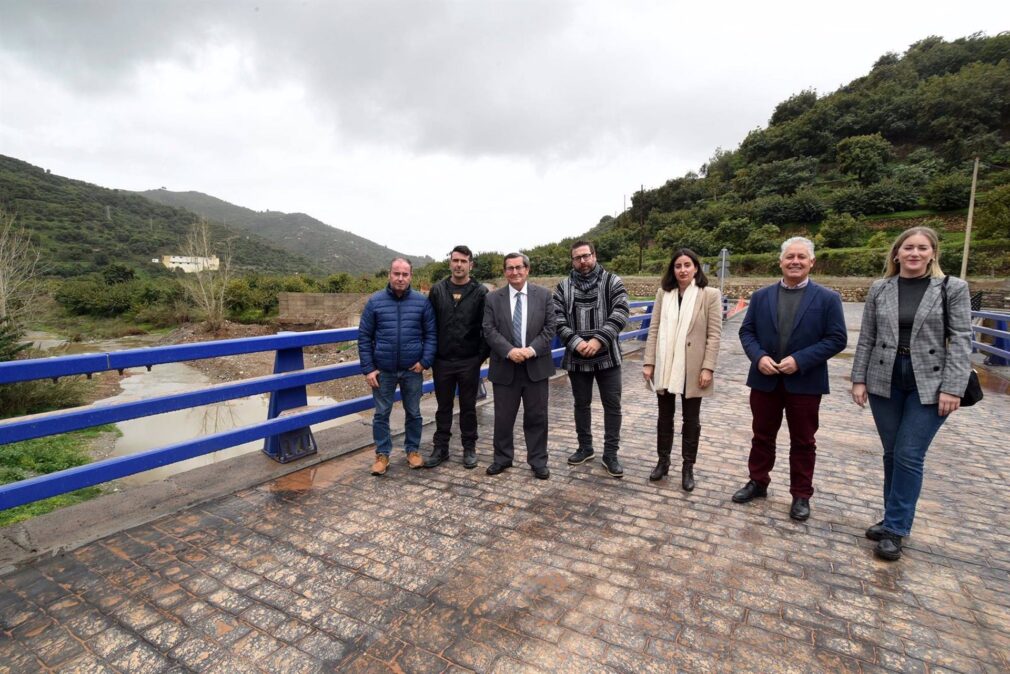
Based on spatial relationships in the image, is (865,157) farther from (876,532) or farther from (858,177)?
(876,532)

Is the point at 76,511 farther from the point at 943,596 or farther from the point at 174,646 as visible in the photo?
the point at 943,596

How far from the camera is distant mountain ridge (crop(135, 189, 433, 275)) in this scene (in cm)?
11444

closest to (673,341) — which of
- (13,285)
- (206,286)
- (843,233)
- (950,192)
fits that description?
(13,285)

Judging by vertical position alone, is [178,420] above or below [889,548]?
below

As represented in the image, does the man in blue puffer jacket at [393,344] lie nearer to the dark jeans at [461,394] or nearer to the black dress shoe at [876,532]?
the dark jeans at [461,394]

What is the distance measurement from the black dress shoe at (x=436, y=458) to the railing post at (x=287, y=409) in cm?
104

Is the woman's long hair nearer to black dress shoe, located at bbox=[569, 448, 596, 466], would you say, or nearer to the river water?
black dress shoe, located at bbox=[569, 448, 596, 466]

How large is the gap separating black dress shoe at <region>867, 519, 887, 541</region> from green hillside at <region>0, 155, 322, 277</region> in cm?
6406

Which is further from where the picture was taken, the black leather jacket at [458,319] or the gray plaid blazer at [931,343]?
the black leather jacket at [458,319]

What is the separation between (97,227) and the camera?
7350 cm

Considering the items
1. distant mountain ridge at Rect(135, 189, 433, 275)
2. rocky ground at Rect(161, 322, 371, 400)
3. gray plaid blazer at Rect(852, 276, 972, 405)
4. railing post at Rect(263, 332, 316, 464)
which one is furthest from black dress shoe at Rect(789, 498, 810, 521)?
distant mountain ridge at Rect(135, 189, 433, 275)

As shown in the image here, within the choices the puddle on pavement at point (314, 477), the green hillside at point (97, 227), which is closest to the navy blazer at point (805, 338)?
the puddle on pavement at point (314, 477)

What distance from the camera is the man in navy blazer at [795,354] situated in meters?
2.96

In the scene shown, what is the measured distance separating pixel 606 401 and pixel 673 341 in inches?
29.9
